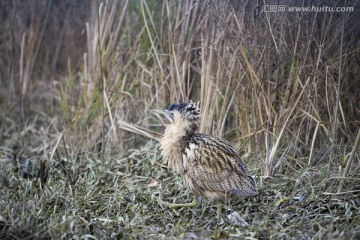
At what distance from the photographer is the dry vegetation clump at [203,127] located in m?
4.83

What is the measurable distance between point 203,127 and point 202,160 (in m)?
1.05

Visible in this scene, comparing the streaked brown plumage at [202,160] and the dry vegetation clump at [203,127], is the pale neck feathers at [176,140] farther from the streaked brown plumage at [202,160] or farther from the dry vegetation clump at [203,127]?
the dry vegetation clump at [203,127]

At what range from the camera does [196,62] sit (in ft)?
21.3

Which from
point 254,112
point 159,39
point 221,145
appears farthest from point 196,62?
point 221,145

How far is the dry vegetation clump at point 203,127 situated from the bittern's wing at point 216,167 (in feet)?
0.65

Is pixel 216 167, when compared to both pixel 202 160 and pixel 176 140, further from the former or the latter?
pixel 176 140

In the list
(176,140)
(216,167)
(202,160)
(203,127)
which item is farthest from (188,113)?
(203,127)

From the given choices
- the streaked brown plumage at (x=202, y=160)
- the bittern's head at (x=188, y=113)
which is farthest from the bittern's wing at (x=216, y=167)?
the bittern's head at (x=188, y=113)

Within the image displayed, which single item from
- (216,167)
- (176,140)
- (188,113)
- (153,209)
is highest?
(188,113)

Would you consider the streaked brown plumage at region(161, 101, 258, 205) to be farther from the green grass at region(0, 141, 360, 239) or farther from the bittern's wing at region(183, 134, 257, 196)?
the green grass at region(0, 141, 360, 239)

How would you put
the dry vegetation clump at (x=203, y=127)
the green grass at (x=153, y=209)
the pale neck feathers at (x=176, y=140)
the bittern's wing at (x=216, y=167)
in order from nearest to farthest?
the green grass at (x=153, y=209), the dry vegetation clump at (x=203, y=127), the bittern's wing at (x=216, y=167), the pale neck feathers at (x=176, y=140)

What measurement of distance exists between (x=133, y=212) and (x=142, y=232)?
0.56m

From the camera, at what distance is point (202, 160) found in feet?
17.1

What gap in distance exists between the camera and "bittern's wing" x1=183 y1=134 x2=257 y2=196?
16.5 feet
